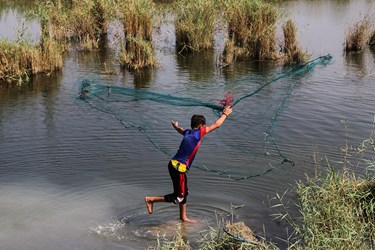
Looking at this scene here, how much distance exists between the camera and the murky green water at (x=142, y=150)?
7.38 m

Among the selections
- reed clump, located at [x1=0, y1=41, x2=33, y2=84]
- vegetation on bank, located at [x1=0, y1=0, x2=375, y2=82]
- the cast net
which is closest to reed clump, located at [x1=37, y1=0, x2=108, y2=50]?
vegetation on bank, located at [x1=0, y1=0, x2=375, y2=82]

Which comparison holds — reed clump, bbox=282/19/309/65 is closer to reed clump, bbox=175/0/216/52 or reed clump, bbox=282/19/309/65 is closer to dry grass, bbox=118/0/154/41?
reed clump, bbox=175/0/216/52

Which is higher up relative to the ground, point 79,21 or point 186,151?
point 79,21

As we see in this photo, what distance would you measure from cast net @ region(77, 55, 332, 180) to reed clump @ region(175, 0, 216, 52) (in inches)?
205

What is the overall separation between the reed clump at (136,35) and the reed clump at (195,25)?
3.46 ft

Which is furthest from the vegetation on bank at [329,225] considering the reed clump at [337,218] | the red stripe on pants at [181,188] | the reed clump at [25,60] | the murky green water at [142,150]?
the reed clump at [25,60]

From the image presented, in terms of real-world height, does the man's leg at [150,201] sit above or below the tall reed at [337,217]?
below

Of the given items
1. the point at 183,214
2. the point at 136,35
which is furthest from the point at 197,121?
→ the point at 136,35

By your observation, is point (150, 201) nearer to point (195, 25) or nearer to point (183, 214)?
point (183, 214)

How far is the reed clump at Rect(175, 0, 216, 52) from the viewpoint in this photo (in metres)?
18.5

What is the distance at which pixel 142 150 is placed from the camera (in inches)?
393

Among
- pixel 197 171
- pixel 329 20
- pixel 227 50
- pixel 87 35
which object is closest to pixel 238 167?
pixel 197 171

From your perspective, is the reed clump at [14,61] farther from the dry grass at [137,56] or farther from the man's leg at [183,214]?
the man's leg at [183,214]

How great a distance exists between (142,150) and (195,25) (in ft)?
30.7
